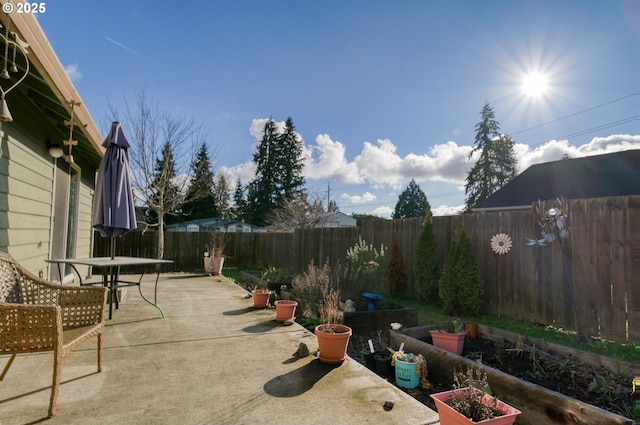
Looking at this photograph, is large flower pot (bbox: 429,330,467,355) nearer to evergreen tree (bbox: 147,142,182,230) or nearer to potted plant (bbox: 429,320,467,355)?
potted plant (bbox: 429,320,467,355)

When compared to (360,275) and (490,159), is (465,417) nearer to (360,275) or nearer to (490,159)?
(360,275)

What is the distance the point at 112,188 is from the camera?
4309mm

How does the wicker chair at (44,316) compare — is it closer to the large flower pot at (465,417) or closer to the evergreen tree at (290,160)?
the large flower pot at (465,417)

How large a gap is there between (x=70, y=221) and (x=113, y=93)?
246 inches

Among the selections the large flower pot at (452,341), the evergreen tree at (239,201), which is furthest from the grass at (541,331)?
the evergreen tree at (239,201)

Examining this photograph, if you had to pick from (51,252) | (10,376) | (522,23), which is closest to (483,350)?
(10,376)

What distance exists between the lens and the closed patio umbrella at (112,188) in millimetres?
4270

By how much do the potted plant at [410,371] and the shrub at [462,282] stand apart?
2.80 meters

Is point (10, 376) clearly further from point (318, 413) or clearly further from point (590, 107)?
point (590, 107)

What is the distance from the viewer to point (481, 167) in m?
24.9

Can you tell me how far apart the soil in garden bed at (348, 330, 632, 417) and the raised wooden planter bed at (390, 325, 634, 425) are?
157 millimetres

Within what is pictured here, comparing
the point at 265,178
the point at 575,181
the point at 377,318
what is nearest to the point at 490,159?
the point at 575,181

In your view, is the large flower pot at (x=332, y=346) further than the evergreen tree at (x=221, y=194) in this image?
No

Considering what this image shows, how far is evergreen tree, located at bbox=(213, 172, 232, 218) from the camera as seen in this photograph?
3219 cm
